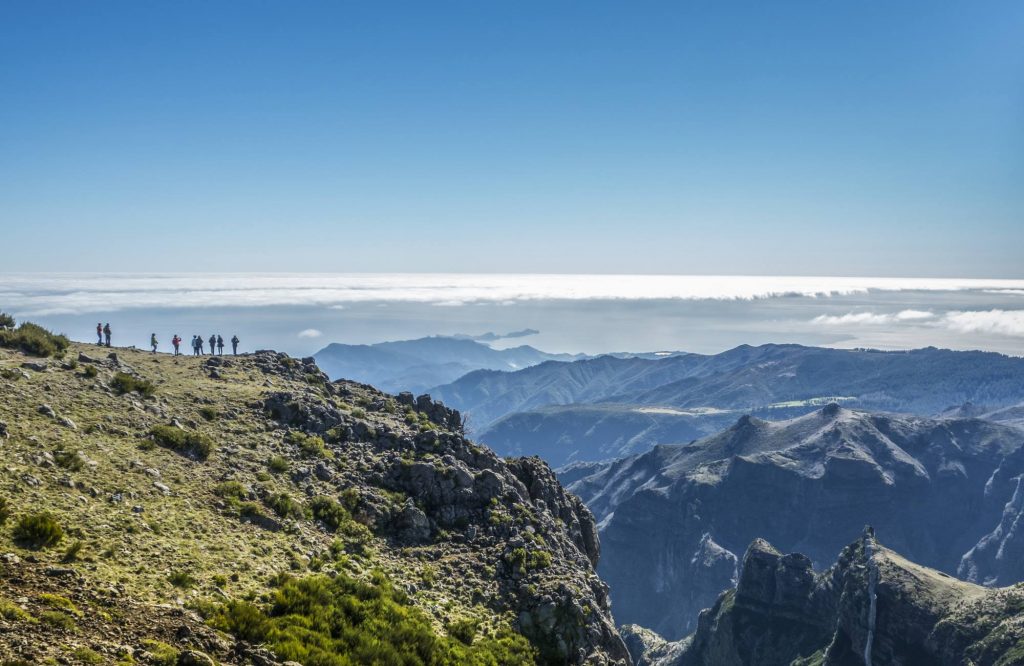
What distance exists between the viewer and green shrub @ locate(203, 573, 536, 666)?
88.6ft

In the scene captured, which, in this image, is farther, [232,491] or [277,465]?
[277,465]

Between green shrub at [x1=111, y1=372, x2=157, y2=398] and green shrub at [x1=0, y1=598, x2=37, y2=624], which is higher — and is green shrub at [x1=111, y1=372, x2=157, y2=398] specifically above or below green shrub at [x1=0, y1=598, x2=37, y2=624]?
above

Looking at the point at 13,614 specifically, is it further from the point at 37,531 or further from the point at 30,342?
the point at 30,342

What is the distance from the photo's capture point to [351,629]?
99.5 feet

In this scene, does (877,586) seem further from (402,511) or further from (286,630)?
(286,630)

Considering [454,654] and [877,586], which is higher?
[454,654]

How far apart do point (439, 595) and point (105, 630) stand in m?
20.7

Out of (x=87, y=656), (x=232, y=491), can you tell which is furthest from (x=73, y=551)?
Result: (x=232, y=491)

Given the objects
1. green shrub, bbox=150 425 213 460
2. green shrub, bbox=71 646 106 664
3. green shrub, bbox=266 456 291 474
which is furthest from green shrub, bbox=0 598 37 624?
green shrub, bbox=266 456 291 474

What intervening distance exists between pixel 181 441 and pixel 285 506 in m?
9.68

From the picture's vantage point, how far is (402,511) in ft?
156

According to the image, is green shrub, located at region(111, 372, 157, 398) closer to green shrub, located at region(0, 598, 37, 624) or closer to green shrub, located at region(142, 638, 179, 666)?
green shrub, located at region(0, 598, 37, 624)

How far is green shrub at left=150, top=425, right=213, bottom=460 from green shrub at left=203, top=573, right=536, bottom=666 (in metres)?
16.7

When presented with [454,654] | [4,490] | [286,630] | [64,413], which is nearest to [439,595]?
[454,654]
